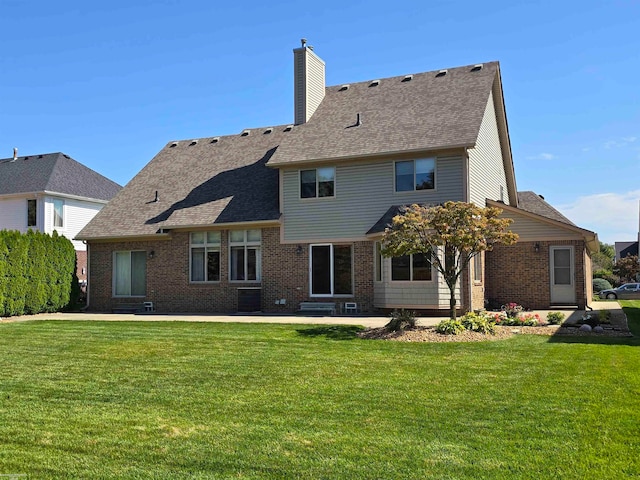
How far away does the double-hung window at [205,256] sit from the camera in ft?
68.6

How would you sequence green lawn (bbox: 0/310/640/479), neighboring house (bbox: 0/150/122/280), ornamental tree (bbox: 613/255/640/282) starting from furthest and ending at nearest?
ornamental tree (bbox: 613/255/640/282) → neighboring house (bbox: 0/150/122/280) → green lawn (bbox: 0/310/640/479)

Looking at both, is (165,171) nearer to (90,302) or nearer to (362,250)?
(90,302)

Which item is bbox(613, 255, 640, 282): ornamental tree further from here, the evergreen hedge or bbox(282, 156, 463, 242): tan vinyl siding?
the evergreen hedge

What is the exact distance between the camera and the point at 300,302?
64.2 feet

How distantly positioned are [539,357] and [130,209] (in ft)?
58.6

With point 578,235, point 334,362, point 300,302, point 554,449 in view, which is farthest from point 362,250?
point 554,449

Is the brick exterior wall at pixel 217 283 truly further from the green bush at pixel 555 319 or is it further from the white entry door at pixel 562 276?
the white entry door at pixel 562 276

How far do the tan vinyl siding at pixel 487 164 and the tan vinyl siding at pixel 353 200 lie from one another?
98 cm

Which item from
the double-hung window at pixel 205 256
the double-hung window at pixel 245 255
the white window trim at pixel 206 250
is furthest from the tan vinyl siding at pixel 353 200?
the double-hung window at pixel 205 256

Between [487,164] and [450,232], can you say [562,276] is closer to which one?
[487,164]

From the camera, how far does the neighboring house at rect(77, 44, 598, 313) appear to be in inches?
718

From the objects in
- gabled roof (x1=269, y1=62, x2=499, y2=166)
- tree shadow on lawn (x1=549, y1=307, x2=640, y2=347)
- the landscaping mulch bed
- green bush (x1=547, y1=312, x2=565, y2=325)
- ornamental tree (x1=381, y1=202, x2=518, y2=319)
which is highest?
gabled roof (x1=269, y1=62, x2=499, y2=166)

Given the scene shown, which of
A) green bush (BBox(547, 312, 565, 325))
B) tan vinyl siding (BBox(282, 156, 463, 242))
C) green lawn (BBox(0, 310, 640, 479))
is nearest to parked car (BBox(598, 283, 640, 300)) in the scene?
tan vinyl siding (BBox(282, 156, 463, 242))

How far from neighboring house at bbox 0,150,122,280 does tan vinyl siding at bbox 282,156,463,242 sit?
51.3ft
